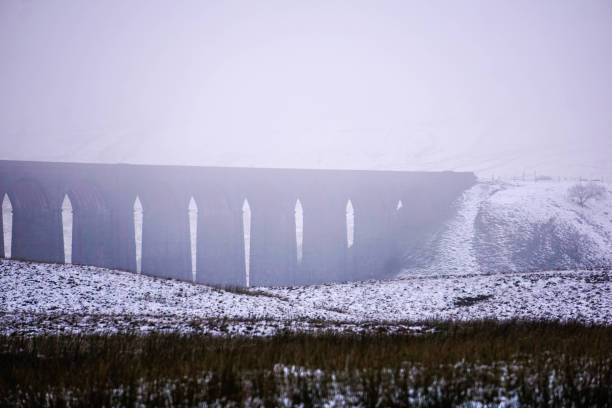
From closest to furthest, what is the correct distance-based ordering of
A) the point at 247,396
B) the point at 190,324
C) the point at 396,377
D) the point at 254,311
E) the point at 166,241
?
1. the point at 247,396
2. the point at 396,377
3. the point at 190,324
4. the point at 254,311
5. the point at 166,241

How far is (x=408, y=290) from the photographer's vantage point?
24.7 meters

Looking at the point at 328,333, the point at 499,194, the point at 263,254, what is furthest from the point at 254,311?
the point at 499,194

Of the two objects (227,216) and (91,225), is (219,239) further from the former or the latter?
(91,225)

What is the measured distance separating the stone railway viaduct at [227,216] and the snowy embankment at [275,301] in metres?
24.3

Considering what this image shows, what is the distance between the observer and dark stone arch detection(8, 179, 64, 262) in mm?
45219

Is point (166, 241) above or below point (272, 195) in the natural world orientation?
below

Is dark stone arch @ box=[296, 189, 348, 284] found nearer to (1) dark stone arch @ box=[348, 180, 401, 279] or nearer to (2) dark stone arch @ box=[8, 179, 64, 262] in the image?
(1) dark stone arch @ box=[348, 180, 401, 279]

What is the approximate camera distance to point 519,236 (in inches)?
1889

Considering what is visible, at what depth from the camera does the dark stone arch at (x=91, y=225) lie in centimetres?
4766

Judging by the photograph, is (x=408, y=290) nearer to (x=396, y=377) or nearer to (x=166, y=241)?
(x=396, y=377)

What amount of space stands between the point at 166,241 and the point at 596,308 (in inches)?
1637

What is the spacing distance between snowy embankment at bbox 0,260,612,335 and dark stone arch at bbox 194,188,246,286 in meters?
23.9

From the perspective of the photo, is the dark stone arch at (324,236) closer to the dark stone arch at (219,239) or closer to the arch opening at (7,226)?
the dark stone arch at (219,239)

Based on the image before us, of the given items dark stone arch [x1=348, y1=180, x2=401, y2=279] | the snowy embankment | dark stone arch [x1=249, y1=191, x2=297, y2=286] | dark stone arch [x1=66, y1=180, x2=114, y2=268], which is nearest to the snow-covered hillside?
dark stone arch [x1=348, y1=180, x2=401, y2=279]
